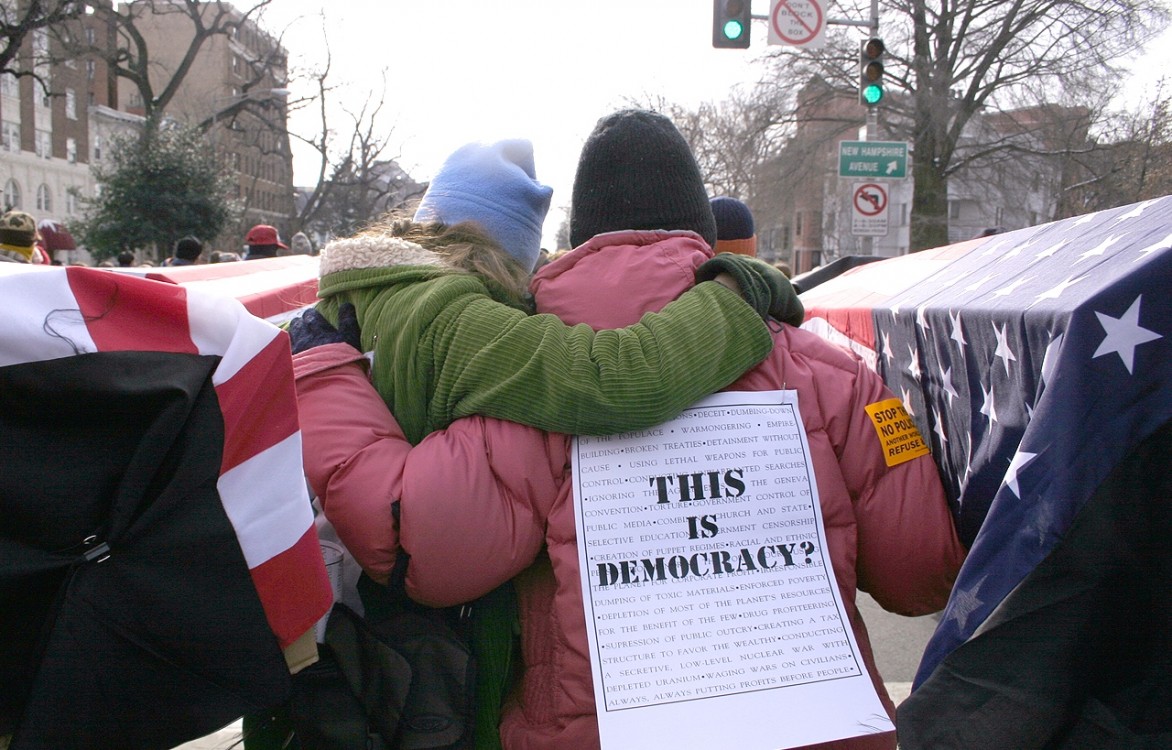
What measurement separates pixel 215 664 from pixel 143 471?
11.9 inches

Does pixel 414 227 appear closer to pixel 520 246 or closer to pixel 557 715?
pixel 520 246

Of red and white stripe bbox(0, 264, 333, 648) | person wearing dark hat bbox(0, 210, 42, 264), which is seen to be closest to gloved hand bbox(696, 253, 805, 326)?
red and white stripe bbox(0, 264, 333, 648)

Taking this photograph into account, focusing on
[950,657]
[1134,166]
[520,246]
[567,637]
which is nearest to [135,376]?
[567,637]

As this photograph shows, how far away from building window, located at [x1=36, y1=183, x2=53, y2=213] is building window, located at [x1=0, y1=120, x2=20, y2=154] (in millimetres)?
3014

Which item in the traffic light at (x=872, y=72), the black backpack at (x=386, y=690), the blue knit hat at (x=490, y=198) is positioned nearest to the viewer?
the black backpack at (x=386, y=690)

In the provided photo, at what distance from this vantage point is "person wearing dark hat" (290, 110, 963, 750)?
1581 millimetres

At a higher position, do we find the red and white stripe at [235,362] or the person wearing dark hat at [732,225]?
the person wearing dark hat at [732,225]

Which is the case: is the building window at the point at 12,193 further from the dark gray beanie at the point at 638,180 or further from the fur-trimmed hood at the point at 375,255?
the dark gray beanie at the point at 638,180

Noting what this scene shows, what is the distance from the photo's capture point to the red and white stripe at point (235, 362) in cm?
127

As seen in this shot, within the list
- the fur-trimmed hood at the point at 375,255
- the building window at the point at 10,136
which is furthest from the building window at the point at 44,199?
the fur-trimmed hood at the point at 375,255

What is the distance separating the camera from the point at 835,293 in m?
2.80

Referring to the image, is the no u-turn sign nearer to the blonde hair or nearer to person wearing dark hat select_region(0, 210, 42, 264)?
person wearing dark hat select_region(0, 210, 42, 264)

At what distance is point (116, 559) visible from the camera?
1271 mm

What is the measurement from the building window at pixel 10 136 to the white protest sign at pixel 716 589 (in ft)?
161
